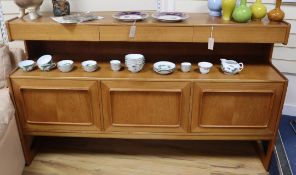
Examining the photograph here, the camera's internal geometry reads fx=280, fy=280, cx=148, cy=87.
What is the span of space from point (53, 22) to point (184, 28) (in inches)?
31.0

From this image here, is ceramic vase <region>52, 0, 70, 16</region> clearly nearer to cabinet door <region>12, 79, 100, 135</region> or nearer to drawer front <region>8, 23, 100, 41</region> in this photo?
drawer front <region>8, 23, 100, 41</region>

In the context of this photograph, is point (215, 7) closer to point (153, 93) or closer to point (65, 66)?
point (153, 93)

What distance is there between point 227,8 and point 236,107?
0.60m

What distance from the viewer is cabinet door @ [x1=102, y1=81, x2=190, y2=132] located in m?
1.67

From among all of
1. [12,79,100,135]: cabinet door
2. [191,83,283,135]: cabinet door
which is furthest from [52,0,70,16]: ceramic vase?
[191,83,283,135]: cabinet door

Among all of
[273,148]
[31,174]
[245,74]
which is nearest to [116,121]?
[31,174]

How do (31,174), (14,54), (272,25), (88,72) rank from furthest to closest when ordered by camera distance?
(14,54) < (31,174) < (88,72) < (272,25)

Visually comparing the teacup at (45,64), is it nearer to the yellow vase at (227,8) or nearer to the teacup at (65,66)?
the teacup at (65,66)

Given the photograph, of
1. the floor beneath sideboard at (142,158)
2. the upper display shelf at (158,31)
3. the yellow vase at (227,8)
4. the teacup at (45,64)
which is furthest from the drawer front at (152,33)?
the floor beneath sideboard at (142,158)

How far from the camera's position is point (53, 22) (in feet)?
5.55

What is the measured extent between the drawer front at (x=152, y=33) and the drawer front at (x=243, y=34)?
2.6 inches

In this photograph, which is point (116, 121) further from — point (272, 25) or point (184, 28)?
point (272, 25)

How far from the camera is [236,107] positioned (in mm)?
1707

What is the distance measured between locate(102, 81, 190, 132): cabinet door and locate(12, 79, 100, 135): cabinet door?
3.5 inches
